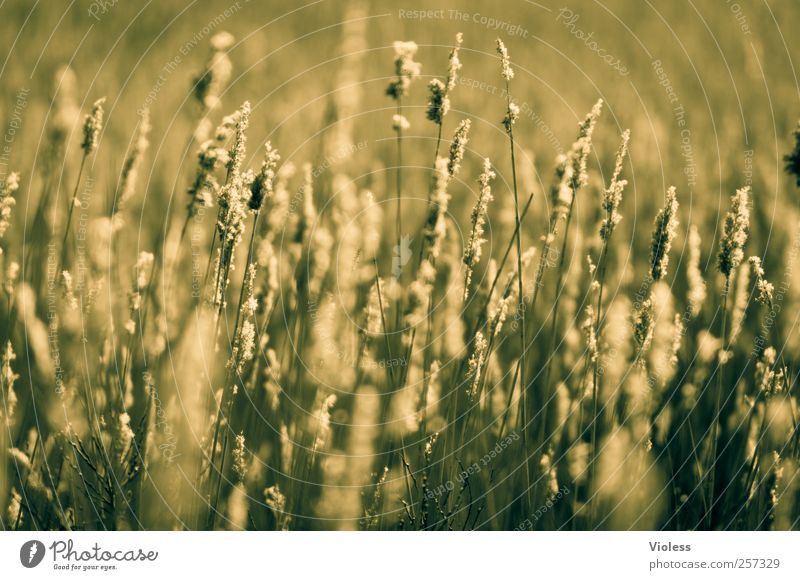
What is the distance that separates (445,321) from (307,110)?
1.45 feet

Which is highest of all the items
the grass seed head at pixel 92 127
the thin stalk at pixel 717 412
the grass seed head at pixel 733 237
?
the grass seed head at pixel 92 127

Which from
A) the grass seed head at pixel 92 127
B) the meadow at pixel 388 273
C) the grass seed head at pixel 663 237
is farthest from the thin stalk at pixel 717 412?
the grass seed head at pixel 92 127

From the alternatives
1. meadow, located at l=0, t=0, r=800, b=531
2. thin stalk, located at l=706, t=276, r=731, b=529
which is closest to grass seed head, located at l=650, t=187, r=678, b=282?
meadow, located at l=0, t=0, r=800, b=531

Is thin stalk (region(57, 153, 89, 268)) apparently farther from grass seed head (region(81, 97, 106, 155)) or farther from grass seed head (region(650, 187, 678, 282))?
grass seed head (region(650, 187, 678, 282))

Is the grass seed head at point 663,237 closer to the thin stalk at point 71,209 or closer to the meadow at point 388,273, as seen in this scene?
the meadow at point 388,273

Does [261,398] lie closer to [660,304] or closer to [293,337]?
[293,337]

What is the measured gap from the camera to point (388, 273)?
143cm

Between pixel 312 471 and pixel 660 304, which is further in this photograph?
pixel 660 304

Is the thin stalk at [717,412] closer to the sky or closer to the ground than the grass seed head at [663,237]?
closer to the ground

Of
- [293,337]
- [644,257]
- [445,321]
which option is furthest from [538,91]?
[293,337]

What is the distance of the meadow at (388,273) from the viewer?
134cm

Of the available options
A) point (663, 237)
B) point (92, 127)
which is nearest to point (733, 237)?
point (663, 237)

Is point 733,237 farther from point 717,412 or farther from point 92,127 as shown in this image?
point 92,127

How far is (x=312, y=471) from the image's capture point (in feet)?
4.46
